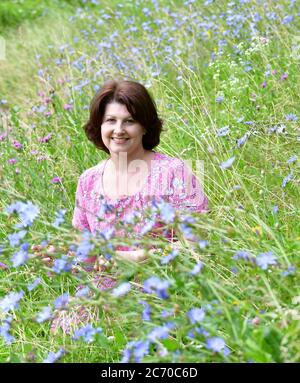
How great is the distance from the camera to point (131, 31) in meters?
5.57

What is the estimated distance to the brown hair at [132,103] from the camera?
2.65 meters

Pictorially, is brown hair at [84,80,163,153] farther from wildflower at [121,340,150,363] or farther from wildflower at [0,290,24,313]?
wildflower at [121,340,150,363]

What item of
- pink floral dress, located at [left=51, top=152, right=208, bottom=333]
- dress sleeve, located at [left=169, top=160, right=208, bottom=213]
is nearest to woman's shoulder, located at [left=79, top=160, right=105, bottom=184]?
pink floral dress, located at [left=51, top=152, right=208, bottom=333]

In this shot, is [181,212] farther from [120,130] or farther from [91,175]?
[91,175]

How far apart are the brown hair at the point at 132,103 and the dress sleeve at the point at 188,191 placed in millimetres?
183

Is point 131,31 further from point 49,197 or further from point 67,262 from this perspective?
point 67,262

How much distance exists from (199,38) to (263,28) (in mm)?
638

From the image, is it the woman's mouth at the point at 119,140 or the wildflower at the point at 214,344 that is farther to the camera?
the woman's mouth at the point at 119,140

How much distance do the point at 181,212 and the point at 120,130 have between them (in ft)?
2.97

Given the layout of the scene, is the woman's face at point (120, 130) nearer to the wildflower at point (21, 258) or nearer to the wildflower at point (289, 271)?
the wildflower at point (21, 258)

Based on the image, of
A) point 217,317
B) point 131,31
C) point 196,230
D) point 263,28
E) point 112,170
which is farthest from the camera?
point 131,31

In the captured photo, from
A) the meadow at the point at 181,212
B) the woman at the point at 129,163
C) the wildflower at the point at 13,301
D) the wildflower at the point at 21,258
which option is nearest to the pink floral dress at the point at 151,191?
the woman at the point at 129,163
